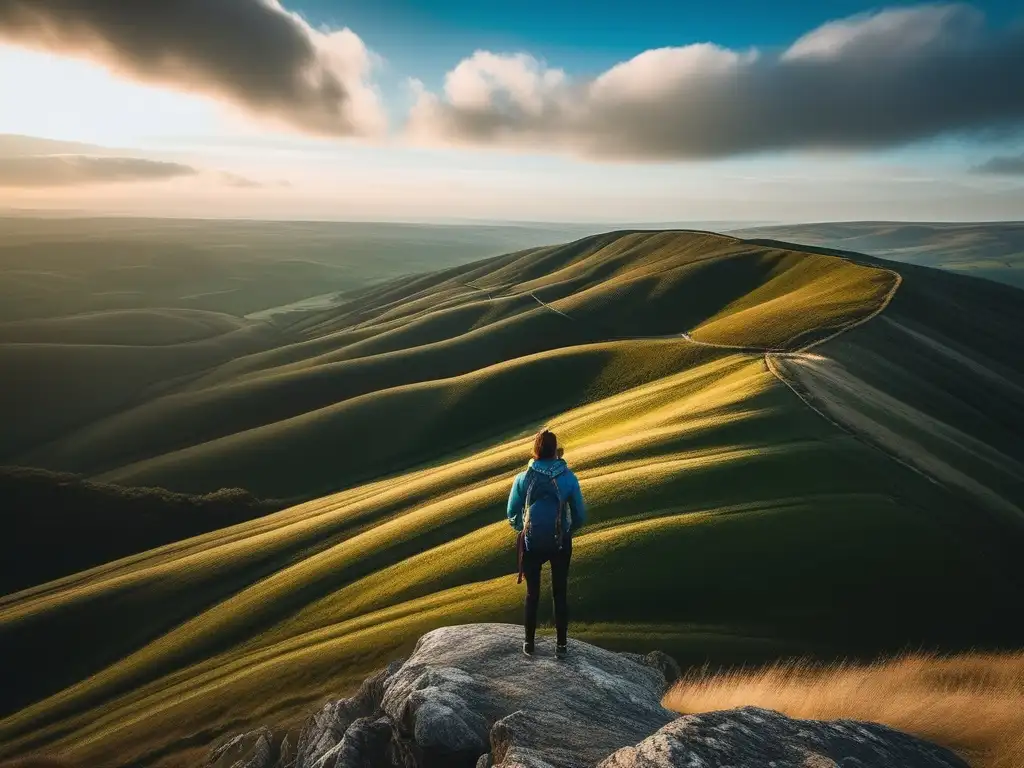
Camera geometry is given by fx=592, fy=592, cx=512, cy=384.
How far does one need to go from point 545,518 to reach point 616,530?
19.9m

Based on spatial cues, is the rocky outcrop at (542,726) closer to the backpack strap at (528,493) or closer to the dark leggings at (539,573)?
the dark leggings at (539,573)

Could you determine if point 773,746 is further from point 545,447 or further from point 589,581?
point 589,581

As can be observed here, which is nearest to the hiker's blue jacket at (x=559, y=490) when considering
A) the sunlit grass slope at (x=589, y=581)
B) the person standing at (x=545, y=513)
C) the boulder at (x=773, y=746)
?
the person standing at (x=545, y=513)

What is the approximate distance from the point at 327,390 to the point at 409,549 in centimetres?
9185

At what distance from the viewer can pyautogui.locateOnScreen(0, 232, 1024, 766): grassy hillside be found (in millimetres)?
26859

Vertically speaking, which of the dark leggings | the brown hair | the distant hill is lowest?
the distant hill

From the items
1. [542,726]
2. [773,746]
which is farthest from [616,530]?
[773,746]

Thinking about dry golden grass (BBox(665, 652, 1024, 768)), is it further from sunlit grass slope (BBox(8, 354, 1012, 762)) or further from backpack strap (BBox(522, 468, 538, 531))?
backpack strap (BBox(522, 468, 538, 531))

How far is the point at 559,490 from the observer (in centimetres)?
1362

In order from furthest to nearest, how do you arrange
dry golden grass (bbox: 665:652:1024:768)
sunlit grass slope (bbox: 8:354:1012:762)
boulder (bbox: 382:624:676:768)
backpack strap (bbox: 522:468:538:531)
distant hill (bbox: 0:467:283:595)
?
1. distant hill (bbox: 0:467:283:595)
2. sunlit grass slope (bbox: 8:354:1012:762)
3. backpack strap (bbox: 522:468:538:531)
4. boulder (bbox: 382:624:676:768)
5. dry golden grass (bbox: 665:652:1024:768)

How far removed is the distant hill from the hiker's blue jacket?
3184 inches

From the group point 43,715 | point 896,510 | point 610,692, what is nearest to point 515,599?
point 610,692

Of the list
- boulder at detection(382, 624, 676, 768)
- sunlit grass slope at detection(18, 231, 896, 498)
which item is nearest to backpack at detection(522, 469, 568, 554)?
boulder at detection(382, 624, 676, 768)

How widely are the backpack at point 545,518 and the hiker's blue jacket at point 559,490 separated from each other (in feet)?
0.52
